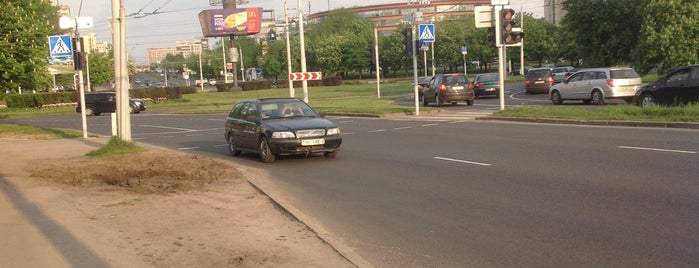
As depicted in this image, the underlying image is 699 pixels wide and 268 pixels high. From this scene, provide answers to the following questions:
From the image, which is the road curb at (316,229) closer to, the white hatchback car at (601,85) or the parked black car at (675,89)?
the parked black car at (675,89)

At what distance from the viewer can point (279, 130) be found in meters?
15.2

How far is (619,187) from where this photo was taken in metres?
10.1

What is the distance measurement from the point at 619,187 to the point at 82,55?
18.6 m

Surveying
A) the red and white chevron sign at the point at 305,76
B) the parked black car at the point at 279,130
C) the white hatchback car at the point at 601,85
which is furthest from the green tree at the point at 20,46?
the white hatchback car at the point at 601,85

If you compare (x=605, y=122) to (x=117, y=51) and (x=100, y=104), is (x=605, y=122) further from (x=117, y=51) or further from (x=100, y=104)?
(x=100, y=104)

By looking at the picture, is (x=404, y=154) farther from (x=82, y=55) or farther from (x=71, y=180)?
(x=82, y=55)

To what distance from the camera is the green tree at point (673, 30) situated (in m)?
38.4

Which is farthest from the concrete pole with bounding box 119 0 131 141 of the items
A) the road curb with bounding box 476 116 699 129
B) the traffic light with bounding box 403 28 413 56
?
the traffic light with bounding box 403 28 413 56

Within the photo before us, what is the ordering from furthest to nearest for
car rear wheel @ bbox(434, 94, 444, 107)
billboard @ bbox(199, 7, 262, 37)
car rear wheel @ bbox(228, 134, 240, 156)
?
billboard @ bbox(199, 7, 262, 37) → car rear wheel @ bbox(434, 94, 444, 107) → car rear wheel @ bbox(228, 134, 240, 156)

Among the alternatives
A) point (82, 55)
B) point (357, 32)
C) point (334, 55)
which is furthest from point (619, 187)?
point (357, 32)

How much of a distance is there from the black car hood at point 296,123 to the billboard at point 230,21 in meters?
76.7

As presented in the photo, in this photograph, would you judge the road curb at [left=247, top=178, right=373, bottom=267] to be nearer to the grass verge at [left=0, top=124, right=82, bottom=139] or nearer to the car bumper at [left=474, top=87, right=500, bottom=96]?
the grass verge at [left=0, top=124, right=82, bottom=139]

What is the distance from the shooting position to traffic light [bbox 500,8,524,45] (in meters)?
24.6

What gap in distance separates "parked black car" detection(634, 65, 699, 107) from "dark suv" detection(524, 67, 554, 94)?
17.3 m
